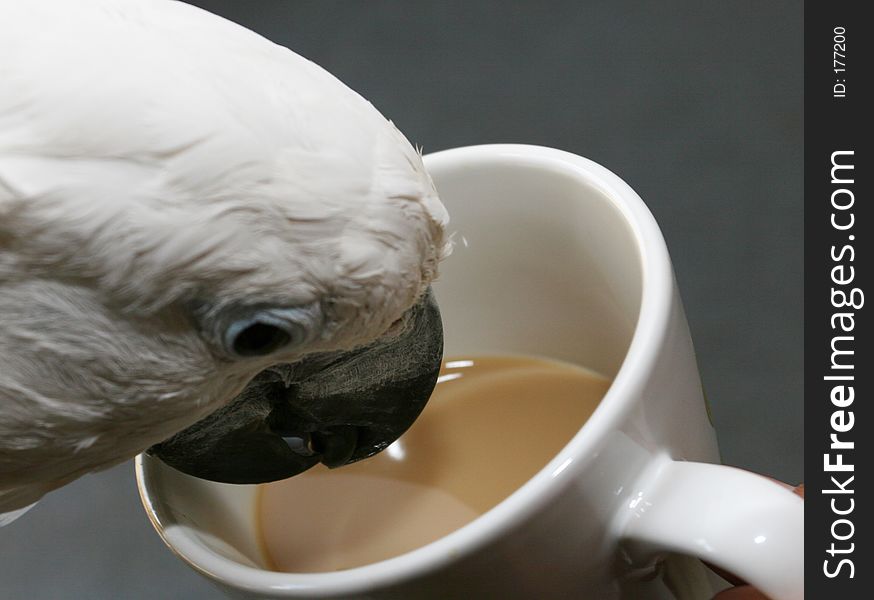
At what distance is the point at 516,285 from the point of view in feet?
1.89

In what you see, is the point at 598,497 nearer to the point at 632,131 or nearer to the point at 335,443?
the point at 335,443

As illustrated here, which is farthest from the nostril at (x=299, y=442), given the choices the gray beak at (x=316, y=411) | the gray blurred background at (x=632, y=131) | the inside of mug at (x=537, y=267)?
the gray blurred background at (x=632, y=131)

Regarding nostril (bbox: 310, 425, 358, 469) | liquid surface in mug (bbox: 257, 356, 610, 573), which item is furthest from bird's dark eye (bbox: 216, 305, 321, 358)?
liquid surface in mug (bbox: 257, 356, 610, 573)

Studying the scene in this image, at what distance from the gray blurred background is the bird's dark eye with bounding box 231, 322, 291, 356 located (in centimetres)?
47

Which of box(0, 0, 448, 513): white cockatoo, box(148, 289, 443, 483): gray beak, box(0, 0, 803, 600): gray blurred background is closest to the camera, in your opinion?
box(0, 0, 448, 513): white cockatoo

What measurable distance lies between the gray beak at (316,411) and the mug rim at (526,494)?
0.12 feet

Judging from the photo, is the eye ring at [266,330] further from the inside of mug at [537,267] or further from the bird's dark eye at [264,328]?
the inside of mug at [537,267]

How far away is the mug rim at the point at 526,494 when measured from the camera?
0.33 m

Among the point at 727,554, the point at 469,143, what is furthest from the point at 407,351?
the point at 469,143

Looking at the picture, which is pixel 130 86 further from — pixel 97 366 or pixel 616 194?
pixel 616 194
